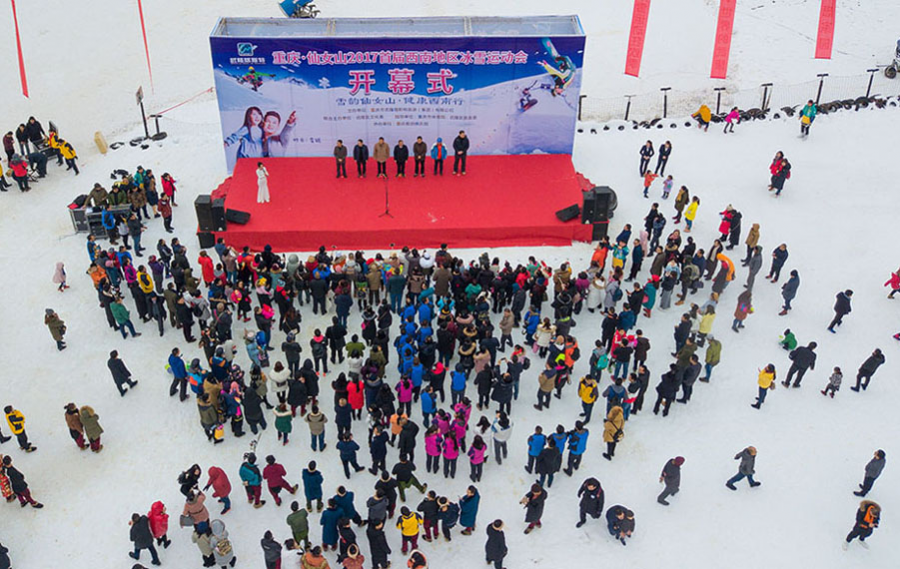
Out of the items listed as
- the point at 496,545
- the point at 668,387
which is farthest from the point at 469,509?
the point at 668,387

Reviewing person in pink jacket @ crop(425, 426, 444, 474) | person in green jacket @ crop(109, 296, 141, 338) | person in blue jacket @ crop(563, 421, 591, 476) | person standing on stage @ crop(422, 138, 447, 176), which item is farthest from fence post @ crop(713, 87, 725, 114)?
person in green jacket @ crop(109, 296, 141, 338)

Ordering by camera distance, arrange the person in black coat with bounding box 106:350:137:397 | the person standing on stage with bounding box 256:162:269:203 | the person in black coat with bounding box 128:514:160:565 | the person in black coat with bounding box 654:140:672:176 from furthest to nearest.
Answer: the person in black coat with bounding box 654:140:672:176 → the person standing on stage with bounding box 256:162:269:203 → the person in black coat with bounding box 106:350:137:397 → the person in black coat with bounding box 128:514:160:565

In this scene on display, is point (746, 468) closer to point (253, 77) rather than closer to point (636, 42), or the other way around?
point (253, 77)

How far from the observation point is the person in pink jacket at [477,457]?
1386cm

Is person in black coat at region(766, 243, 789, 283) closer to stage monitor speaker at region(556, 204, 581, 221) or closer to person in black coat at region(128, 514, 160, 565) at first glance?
stage monitor speaker at region(556, 204, 581, 221)

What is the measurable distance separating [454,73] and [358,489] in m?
13.0

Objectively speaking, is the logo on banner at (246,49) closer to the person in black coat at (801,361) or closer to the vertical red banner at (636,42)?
the vertical red banner at (636,42)

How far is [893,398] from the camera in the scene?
16.4 metres

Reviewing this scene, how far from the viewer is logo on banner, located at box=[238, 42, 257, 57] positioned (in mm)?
22172

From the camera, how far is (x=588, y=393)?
1516 cm

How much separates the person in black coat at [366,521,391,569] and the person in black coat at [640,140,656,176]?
47.9 feet

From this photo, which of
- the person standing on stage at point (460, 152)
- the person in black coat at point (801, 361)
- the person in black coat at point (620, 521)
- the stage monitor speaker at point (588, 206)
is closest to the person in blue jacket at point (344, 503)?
the person in black coat at point (620, 521)

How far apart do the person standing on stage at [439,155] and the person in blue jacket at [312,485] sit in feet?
38.0

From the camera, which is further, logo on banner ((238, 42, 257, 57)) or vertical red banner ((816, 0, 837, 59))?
vertical red banner ((816, 0, 837, 59))
